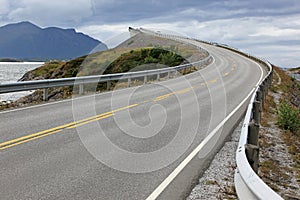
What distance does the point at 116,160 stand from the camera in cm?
777

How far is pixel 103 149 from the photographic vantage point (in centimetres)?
855

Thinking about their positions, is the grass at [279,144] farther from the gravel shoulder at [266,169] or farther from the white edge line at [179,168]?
the white edge line at [179,168]

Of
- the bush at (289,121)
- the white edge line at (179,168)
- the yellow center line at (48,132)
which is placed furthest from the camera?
the bush at (289,121)

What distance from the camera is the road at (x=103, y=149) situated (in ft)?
20.4

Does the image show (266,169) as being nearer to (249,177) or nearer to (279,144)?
(279,144)

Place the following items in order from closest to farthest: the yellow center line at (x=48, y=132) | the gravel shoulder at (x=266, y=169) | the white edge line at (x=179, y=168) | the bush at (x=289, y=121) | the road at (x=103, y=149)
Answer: the white edge line at (x=179, y=168), the road at (x=103, y=149), the gravel shoulder at (x=266, y=169), the yellow center line at (x=48, y=132), the bush at (x=289, y=121)

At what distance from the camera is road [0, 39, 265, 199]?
6219 mm

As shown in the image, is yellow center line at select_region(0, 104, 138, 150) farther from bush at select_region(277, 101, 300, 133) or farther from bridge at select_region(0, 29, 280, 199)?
bush at select_region(277, 101, 300, 133)

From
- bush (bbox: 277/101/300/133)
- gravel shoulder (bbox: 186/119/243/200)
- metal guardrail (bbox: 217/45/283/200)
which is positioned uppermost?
metal guardrail (bbox: 217/45/283/200)

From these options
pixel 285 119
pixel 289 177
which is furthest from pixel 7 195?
pixel 285 119

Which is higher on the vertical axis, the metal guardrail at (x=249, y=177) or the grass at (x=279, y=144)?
the metal guardrail at (x=249, y=177)

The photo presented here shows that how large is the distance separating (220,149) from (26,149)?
4.22m

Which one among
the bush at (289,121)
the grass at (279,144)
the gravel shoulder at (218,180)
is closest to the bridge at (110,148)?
the gravel shoulder at (218,180)

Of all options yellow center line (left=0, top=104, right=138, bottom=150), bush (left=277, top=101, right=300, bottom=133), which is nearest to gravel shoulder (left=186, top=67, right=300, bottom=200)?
bush (left=277, top=101, right=300, bottom=133)
